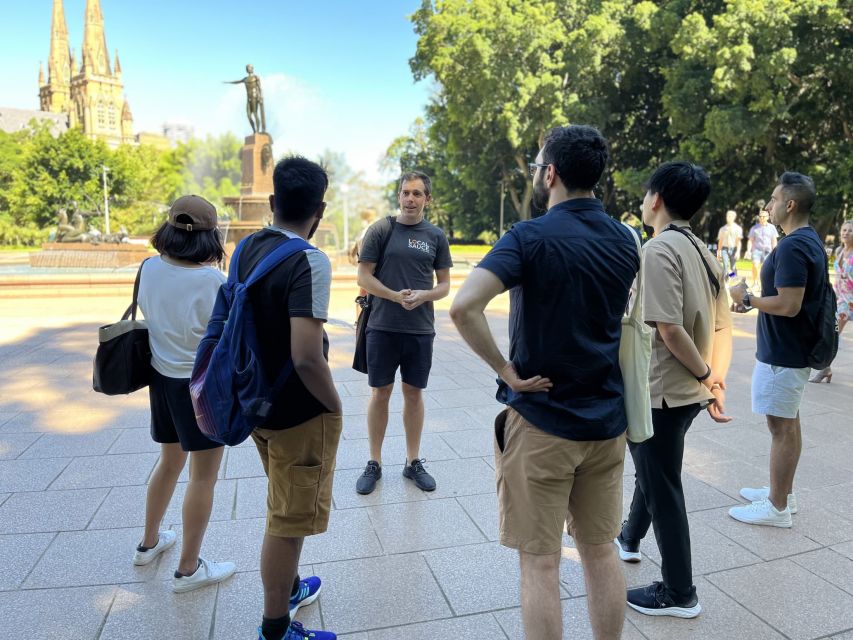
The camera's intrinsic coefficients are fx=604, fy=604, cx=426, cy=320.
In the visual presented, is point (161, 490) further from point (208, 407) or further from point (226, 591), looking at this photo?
point (208, 407)

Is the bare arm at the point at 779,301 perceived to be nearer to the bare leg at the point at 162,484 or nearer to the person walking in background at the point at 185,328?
the person walking in background at the point at 185,328

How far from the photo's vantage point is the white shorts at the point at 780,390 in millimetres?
3273

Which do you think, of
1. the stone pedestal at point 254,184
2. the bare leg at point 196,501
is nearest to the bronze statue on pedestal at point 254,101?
the stone pedestal at point 254,184

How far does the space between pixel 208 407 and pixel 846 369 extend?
25.8 feet

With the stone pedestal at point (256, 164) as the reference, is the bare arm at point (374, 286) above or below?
below

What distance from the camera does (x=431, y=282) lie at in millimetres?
3945

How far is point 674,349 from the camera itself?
2.47 meters

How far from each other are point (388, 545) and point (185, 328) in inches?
59.5

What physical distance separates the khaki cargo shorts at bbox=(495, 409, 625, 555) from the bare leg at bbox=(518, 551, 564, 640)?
0.13ft

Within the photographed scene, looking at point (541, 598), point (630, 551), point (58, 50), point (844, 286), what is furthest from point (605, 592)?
point (58, 50)

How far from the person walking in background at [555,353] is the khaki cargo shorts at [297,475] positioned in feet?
2.17

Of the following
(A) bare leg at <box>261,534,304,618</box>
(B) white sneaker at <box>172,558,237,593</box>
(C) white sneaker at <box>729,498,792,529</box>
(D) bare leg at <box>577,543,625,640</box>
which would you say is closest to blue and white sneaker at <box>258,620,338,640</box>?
(A) bare leg at <box>261,534,304,618</box>

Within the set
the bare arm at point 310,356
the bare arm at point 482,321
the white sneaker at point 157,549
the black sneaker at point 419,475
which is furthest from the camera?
Answer: the black sneaker at point 419,475

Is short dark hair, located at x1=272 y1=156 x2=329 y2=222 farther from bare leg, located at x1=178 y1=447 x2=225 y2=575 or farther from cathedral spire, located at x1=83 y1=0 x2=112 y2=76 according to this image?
cathedral spire, located at x1=83 y1=0 x2=112 y2=76
